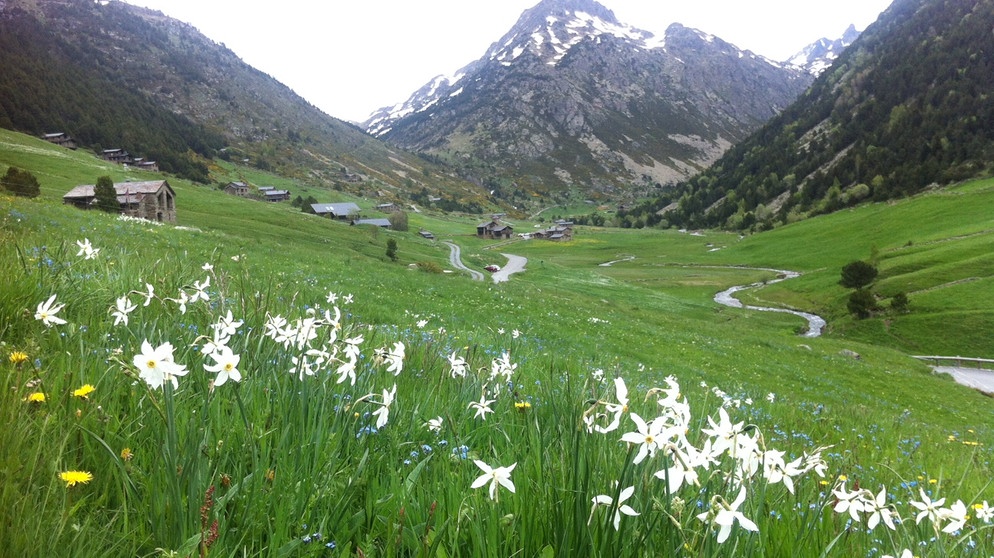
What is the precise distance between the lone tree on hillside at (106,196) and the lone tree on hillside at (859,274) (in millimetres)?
97555

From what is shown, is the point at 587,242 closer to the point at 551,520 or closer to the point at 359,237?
the point at 359,237

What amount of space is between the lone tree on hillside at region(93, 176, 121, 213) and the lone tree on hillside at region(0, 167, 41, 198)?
6.40 meters

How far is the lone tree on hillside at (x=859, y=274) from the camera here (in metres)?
72.5

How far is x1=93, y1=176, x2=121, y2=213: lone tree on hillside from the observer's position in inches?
2233

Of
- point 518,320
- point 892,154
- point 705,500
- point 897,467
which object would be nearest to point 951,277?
point 518,320

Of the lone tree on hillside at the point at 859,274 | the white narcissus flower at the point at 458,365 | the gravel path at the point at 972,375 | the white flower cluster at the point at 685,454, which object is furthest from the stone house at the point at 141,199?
the lone tree on hillside at the point at 859,274

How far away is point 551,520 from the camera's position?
215cm

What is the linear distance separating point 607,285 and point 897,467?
234 feet

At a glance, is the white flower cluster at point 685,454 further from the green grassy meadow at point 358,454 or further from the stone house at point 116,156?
the stone house at point 116,156

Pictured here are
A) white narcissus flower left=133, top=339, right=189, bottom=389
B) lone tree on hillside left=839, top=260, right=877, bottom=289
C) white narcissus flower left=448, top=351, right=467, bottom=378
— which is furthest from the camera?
lone tree on hillside left=839, top=260, right=877, bottom=289

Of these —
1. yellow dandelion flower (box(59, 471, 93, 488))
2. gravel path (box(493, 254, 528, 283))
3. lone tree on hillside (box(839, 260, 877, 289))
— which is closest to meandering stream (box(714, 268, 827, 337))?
lone tree on hillside (box(839, 260, 877, 289))

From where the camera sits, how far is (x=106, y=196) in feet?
189

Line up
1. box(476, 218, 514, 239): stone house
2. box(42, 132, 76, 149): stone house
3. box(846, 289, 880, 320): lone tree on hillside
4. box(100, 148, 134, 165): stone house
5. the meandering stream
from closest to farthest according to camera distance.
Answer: box(846, 289, 880, 320): lone tree on hillside → the meandering stream → box(42, 132, 76, 149): stone house → box(100, 148, 134, 165): stone house → box(476, 218, 514, 239): stone house

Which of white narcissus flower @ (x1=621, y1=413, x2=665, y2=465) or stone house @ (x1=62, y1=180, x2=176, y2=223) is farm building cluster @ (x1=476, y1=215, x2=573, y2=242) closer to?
stone house @ (x1=62, y1=180, x2=176, y2=223)
